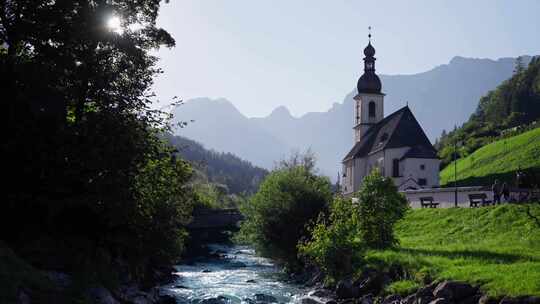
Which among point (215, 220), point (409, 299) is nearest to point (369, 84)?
point (215, 220)

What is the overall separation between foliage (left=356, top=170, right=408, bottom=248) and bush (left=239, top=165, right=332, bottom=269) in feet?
22.8

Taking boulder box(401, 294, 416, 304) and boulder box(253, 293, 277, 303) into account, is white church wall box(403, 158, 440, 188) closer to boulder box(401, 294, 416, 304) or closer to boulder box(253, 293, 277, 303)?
boulder box(253, 293, 277, 303)

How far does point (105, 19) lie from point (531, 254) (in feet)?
61.7

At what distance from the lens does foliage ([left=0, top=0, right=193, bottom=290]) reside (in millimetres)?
19453

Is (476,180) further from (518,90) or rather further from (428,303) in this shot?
(518,90)

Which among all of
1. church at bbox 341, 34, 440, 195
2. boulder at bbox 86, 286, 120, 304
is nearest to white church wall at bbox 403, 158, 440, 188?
church at bbox 341, 34, 440, 195

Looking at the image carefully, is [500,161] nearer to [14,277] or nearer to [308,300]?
[308,300]

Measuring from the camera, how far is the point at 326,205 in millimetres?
38344

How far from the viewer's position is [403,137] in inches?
2640

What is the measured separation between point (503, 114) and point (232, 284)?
394ft

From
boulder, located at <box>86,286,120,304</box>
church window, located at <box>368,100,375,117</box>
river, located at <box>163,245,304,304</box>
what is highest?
church window, located at <box>368,100,375,117</box>

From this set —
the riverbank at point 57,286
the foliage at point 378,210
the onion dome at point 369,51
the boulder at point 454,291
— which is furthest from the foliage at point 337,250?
the onion dome at point 369,51

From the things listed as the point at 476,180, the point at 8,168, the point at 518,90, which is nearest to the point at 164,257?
the point at 8,168

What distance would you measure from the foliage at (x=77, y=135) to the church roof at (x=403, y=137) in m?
46.8
